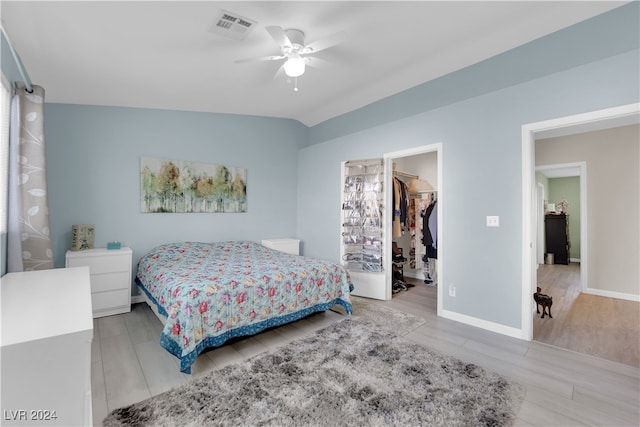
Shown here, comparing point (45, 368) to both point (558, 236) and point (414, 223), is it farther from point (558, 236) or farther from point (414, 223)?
point (558, 236)

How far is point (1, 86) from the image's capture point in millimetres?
2082

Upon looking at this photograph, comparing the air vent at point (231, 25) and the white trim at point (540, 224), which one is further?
the white trim at point (540, 224)

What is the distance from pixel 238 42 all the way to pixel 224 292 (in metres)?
2.09

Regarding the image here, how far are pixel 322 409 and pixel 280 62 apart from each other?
2.96 metres

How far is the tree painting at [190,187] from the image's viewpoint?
396cm

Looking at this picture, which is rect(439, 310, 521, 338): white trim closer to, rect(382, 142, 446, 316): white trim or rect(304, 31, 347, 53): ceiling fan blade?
rect(382, 142, 446, 316): white trim

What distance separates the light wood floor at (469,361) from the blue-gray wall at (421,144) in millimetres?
468

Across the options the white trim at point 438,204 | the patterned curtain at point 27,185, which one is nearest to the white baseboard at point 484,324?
the white trim at point 438,204

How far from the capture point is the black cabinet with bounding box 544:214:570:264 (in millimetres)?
6832

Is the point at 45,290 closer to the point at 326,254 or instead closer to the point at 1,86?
the point at 1,86

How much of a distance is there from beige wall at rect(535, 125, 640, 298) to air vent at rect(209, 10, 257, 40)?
505cm

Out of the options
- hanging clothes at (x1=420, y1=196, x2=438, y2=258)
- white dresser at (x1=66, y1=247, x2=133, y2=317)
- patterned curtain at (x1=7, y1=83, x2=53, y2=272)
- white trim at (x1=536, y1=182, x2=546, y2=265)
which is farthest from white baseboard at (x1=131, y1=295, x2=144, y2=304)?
white trim at (x1=536, y1=182, x2=546, y2=265)

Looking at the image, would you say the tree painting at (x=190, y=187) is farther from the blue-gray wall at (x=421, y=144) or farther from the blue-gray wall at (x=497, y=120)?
the blue-gray wall at (x=497, y=120)

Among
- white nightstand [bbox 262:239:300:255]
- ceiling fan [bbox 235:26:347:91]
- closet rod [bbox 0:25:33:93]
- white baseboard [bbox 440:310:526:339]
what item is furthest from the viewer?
white nightstand [bbox 262:239:300:255]
